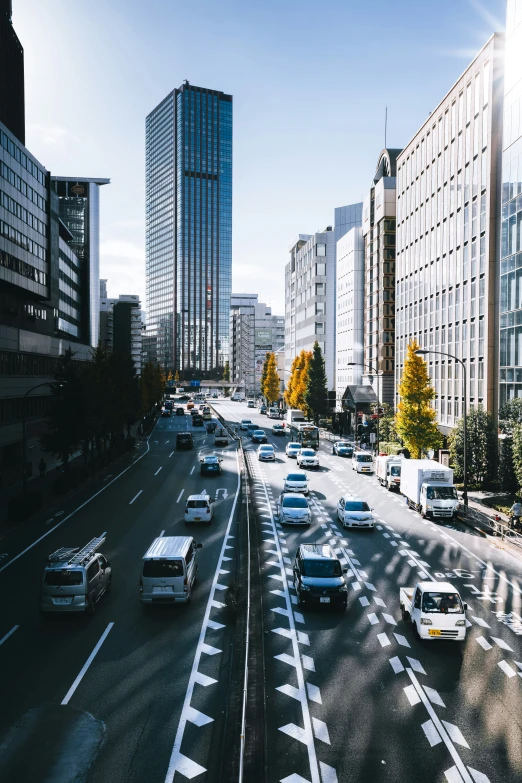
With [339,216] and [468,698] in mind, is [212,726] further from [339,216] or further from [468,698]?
[339,216]

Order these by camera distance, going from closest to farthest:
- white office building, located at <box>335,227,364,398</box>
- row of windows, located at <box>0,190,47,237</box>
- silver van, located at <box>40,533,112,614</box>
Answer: silver van, located at <box>40,533,112,614</box> → row of windows, located at <box>0,190,47,237</box> → white office building, located at <box>335,227,364,398</box>

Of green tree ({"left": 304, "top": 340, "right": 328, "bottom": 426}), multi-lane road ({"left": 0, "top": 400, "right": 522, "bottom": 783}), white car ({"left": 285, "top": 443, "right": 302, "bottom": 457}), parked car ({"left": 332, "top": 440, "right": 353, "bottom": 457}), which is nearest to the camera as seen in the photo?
multi-lane road ({"left": 0, "top": 400, "right": 522, "bottom": 783})

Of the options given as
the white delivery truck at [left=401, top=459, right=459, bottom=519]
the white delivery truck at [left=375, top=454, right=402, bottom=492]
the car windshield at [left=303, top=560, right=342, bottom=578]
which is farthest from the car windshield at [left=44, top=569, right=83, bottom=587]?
the white delivery truck at [left=375, top=454, right=402, bottom=492]

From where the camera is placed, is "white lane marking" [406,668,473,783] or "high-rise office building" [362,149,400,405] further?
"high-rise office building" [362,149,400,405]

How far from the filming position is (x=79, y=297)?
110 meters

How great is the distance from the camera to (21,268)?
57.3 meters

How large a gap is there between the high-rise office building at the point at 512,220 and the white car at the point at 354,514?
59.2 ft

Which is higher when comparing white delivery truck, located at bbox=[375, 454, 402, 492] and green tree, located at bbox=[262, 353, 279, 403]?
green tree, located at bbox=[262, 353, 279, 403]

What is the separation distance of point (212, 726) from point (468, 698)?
6000mm

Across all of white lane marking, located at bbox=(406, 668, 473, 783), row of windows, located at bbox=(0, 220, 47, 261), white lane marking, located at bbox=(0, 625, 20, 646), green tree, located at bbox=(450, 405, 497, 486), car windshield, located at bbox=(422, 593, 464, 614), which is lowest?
white lane marking, located at bbox=(0, 625, 20, 646)

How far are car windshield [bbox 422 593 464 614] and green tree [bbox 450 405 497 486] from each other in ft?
89.7

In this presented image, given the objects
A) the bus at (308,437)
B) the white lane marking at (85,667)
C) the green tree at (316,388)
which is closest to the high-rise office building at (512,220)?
the bus at (308,437)

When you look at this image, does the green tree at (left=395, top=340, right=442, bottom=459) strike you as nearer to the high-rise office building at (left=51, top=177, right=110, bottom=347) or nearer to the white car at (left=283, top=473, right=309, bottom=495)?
the white car at (left=283, top=473, right=309, bottom=495)

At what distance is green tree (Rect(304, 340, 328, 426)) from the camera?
10000cm
